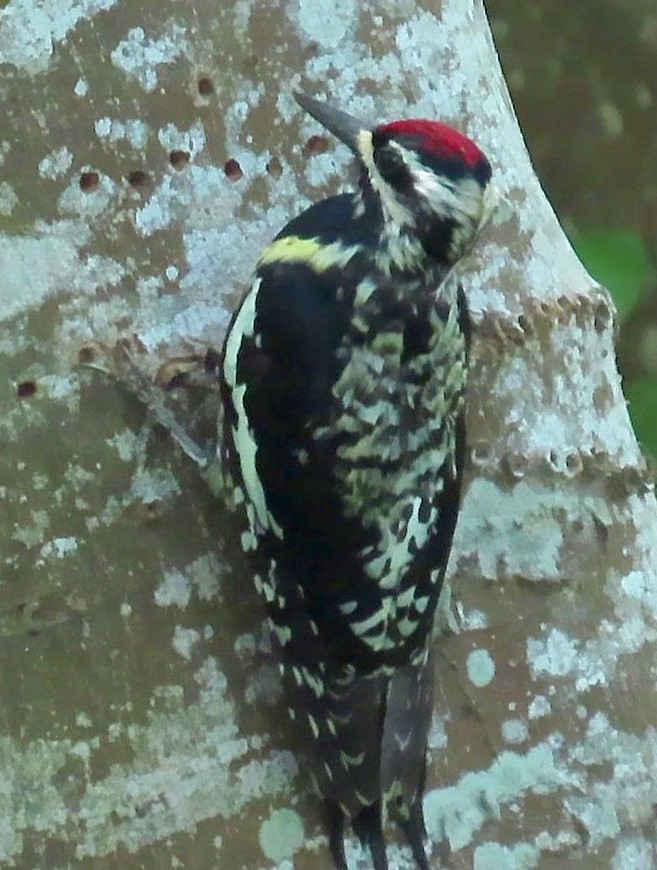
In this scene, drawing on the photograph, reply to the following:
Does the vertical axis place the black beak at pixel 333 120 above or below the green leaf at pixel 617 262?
above

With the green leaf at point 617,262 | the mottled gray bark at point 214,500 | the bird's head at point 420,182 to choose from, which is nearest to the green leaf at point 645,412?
the green leaf at point 617,262

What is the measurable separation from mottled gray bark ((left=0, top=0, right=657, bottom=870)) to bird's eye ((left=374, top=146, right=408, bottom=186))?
0.06 metres

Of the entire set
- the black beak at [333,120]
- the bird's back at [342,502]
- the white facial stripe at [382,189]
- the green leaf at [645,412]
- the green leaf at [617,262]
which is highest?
the black beak at [333,120]

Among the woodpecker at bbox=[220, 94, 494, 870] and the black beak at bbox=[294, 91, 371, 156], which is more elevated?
the black beak at bbox=[294, 91, 371, 156]

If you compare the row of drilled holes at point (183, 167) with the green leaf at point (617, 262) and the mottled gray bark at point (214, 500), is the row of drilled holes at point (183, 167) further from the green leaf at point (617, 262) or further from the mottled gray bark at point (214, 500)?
the green leaf at point (617, 262)

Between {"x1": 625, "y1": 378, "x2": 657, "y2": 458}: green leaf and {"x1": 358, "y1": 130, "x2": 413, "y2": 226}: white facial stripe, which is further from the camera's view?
{"x1": 625, "y1": 378, "x2": 657, "y2": 458}: green leaf

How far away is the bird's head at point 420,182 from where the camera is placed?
1.27 m

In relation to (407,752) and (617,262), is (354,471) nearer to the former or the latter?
(407,752)

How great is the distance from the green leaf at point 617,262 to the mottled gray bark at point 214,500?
927 millimetres

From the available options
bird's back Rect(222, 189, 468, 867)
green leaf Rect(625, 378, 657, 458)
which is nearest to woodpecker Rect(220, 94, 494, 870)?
bird's back Rect(222, 189, 468, 867)

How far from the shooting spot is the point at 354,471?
1.29 meters

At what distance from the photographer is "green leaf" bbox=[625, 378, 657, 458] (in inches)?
87.9

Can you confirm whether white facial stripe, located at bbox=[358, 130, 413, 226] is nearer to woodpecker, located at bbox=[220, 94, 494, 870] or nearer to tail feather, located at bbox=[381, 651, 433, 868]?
woodpecker, located at bbox=[220, 94, 494, 870]

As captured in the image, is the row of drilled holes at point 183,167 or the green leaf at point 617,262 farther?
the green leaf at point 617,262
